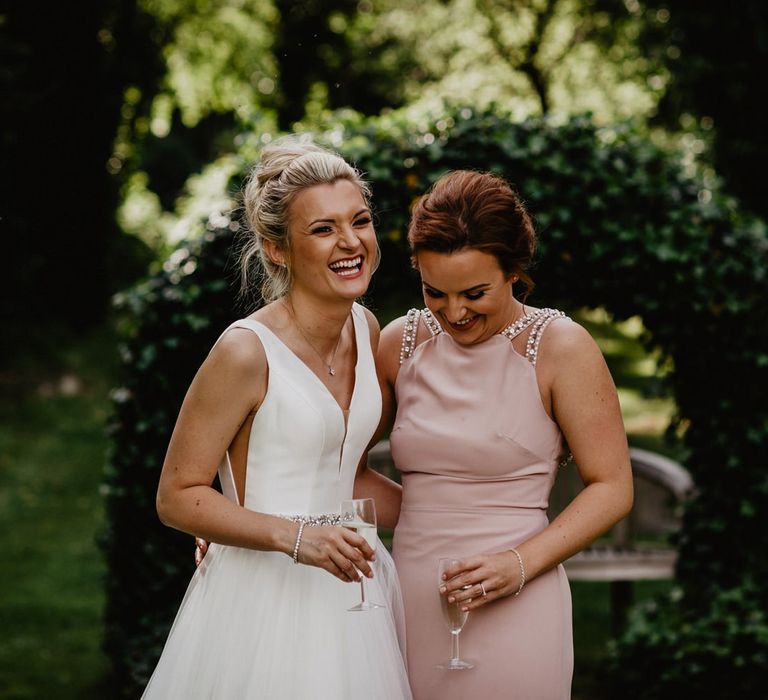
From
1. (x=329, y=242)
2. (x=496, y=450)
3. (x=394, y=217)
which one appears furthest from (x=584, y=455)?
(x=394, y=217)

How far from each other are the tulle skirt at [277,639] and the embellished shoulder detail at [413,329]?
2.24ft

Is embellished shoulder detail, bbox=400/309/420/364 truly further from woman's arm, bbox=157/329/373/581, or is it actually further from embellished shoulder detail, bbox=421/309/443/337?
woman's arm, bbox=157/329/373/581

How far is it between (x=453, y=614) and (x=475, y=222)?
1025 millimetres

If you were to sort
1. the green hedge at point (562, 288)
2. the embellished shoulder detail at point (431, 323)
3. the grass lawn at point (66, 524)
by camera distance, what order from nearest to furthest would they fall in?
the embellished shoulder detail at point (431, 323), the green hedge at point (562, 288), the grass lawn at point (66, 524)

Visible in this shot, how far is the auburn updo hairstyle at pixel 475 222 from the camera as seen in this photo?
2.83m

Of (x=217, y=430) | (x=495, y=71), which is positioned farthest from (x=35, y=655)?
(x=495, y=71)

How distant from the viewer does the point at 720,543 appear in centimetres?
530

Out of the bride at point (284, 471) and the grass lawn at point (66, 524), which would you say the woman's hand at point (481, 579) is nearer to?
the bride at point (284, 471)

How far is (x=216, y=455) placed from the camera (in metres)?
2.80

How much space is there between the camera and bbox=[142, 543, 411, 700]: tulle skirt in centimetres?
284

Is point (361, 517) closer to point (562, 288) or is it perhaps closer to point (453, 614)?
point (453, 614)

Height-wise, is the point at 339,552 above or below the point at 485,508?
below

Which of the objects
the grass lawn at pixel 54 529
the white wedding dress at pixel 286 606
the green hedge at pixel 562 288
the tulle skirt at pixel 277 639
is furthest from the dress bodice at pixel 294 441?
the grass lawn at pixel 54 529

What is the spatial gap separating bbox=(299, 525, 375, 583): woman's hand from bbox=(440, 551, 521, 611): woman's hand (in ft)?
0.70
